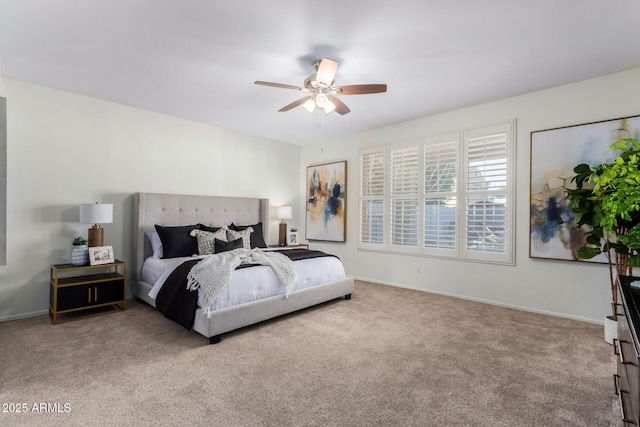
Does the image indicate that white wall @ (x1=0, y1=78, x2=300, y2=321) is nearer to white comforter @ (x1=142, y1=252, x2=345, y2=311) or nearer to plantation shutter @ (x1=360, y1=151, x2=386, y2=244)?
white comforter @ (x1=142, y1=252, x2=345, y2=311)

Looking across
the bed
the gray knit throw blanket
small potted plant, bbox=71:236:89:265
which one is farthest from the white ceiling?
the gray knit throw blanket

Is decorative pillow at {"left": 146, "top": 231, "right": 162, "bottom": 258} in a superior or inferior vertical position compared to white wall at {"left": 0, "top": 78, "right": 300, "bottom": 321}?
inferior

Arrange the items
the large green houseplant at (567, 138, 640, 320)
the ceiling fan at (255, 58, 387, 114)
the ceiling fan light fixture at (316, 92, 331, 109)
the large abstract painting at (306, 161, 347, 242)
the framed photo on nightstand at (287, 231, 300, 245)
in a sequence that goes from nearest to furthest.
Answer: the large green houseplant at (567, 138, 640, 320)
the ceiling fan at (255, 58, 387, 114)
the ceiling fan light fixture at (316, 92, 331, 109)
the large abstract painting at (306, 161, 347, 242)
the framed photo on nightstand at (287, 231, 300, 245)

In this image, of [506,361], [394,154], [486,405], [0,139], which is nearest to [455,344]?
[506,361]

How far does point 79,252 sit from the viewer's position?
363cm

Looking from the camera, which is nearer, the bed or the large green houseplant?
the large green houseplant

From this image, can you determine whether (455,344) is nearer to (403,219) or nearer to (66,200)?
(403,219)

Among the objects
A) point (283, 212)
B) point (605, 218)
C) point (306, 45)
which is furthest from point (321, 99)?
point (283, 212)

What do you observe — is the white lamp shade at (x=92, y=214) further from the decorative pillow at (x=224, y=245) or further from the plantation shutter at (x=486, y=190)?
the plantation shutter at (x=486, y=190)

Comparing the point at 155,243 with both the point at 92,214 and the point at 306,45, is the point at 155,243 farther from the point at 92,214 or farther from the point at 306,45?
the point at 306,45

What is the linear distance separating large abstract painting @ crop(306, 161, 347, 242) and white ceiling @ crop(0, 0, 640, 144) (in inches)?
81.4

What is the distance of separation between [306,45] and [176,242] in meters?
2.91

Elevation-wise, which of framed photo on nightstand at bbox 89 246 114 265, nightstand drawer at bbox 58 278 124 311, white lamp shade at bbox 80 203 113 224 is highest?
white lamp shade at bbox 80 203 113 224

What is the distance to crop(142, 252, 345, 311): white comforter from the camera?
3029 millimetres
